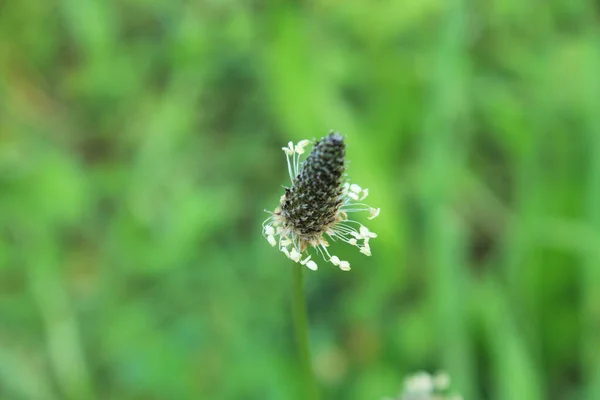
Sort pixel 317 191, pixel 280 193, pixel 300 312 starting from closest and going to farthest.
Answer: pixel 317 191 < pixel 300 312 < pixel 280 193

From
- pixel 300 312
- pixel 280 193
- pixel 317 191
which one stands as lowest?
pixel 300 312

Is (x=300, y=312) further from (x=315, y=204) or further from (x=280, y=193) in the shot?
(x=280, y=193)

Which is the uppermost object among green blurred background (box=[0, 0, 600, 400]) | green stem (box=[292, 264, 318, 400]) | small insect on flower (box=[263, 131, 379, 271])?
green blurred background (box=[0, 0, 600, 400])

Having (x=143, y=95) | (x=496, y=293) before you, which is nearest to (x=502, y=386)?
(x=496, y=293)

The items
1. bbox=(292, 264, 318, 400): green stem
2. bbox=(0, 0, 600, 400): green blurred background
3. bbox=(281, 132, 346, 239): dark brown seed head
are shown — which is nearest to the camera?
bbox=(281, 132, 346, 239): dark brown seed head

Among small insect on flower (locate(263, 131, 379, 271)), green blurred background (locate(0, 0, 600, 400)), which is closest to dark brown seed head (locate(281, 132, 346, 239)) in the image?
small insect on flower (locate(263, 131, 379, 271))

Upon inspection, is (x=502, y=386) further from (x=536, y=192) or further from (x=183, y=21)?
(x=183, y=21)

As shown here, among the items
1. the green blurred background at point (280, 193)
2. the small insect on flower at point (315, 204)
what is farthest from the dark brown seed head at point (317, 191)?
the green blurred background at point (280, 193)

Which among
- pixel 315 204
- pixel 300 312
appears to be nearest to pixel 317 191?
pixel 315 204

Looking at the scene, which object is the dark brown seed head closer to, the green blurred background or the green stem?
the green stem
